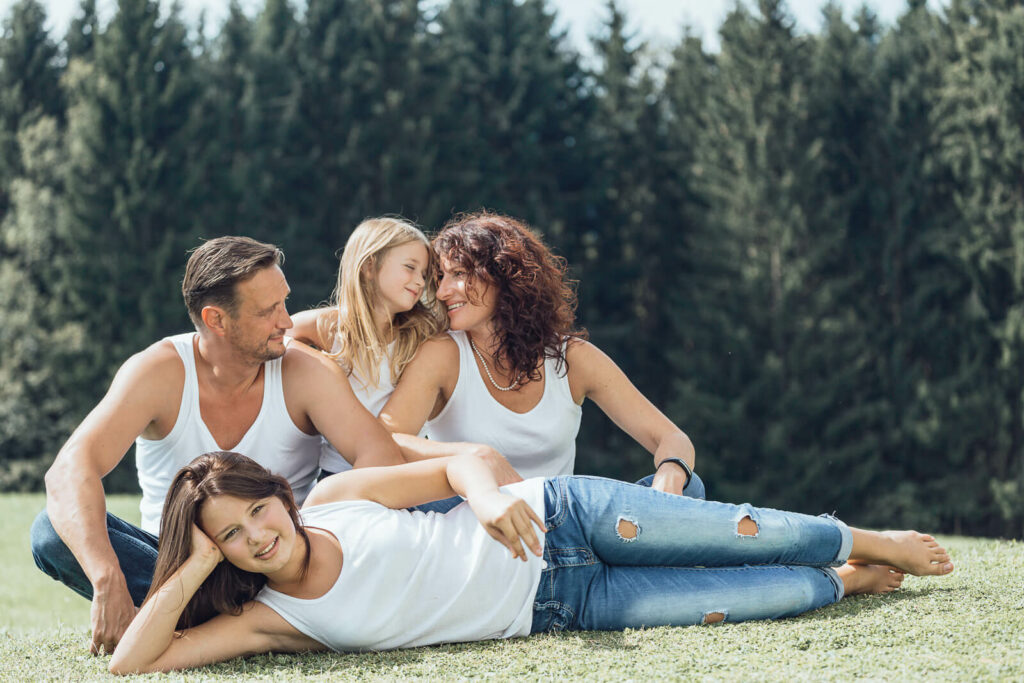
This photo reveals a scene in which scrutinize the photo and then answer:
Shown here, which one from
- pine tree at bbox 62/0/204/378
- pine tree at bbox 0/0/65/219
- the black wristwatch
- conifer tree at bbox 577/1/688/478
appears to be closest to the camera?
the black wristwatch

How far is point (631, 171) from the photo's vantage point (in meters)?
21.7

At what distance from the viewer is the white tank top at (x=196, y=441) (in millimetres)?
3521

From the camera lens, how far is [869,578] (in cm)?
337

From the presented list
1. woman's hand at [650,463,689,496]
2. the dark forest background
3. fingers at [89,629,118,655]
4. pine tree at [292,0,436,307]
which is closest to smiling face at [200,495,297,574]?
fingers at [89,629,118,655]

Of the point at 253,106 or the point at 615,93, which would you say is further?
the point at 615,93

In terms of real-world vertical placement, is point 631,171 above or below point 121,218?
above

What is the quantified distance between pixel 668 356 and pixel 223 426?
16423mm

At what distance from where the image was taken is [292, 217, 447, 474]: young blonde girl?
4164 mm

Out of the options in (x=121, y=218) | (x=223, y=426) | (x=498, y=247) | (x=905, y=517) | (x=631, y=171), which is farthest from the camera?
(x=631, y=171)

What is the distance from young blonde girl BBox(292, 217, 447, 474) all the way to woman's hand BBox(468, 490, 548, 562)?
143 centimetres

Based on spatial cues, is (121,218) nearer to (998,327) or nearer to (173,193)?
(173,193)

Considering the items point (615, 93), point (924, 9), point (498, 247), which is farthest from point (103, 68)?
point (498, 247)

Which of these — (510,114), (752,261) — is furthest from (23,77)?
(752,261)

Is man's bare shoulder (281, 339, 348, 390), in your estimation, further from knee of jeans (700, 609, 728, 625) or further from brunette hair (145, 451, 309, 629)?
knee of jeans (700, 609, 728, 625)
